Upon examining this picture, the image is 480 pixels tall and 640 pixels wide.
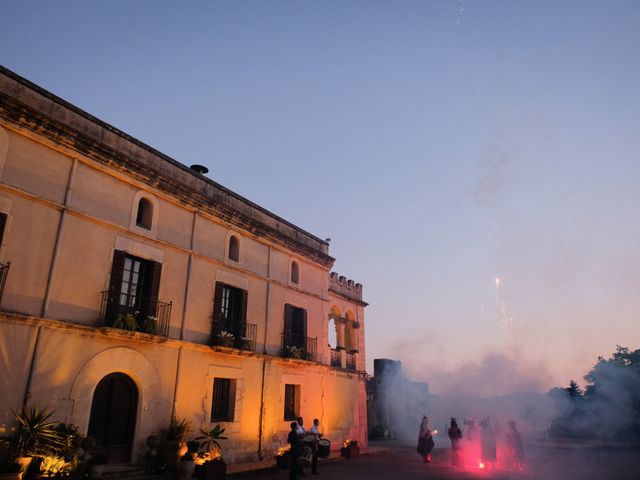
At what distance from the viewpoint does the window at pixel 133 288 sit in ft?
38.0

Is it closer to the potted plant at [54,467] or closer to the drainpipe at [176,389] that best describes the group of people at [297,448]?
the drainpipe at [176,389]

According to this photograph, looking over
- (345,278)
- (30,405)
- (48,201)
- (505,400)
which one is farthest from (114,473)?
(505,400)

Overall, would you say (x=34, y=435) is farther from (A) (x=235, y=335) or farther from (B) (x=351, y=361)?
(B) (x=351, y=361)

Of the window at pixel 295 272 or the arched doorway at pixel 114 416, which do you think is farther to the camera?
the window at pixel 295 272

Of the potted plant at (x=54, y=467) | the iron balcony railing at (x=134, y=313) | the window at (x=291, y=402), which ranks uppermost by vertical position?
the iron balcony railing at (x=134, y=313)

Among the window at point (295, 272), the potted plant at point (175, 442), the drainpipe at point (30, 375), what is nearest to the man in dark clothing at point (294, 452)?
the potted plant at point (175, 442)

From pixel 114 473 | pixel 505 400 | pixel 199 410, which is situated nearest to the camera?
pixel 114 473

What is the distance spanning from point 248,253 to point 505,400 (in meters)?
26.7

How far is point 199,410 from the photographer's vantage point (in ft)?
44.1

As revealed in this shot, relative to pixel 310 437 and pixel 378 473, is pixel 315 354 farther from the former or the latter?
pixel 378 473

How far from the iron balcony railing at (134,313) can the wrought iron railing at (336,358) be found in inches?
396

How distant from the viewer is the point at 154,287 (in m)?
12.7

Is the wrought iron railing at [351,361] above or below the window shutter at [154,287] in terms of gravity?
below

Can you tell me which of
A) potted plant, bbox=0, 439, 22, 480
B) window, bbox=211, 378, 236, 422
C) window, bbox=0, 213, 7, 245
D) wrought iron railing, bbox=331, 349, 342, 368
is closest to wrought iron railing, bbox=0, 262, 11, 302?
window, bbox=0, 213, 7, 245
